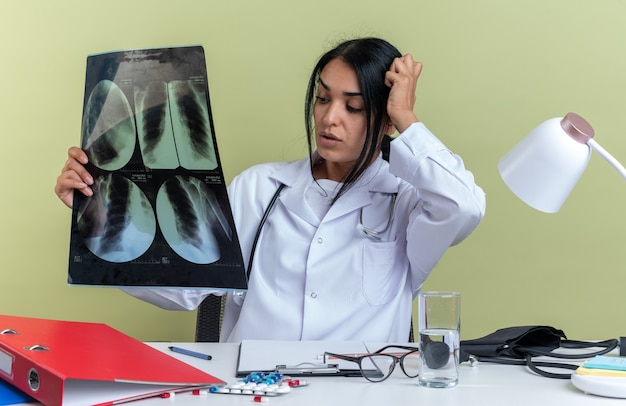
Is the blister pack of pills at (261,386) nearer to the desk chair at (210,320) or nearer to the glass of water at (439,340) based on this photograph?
the glass of water at (439,340)

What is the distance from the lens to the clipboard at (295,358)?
1.24 metres

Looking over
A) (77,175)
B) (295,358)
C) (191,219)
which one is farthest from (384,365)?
(77,175)

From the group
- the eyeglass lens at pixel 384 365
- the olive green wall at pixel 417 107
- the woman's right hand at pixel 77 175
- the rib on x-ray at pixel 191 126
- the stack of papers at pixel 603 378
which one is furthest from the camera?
the olive green wall at pixel 417 107

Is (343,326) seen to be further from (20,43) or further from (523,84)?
(20,43)

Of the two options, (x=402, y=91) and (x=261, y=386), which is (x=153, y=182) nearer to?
(x=261, y=386)

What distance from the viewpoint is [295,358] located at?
1.35 metres

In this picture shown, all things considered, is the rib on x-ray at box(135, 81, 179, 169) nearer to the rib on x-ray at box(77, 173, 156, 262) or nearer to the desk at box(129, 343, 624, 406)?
the rib on x-ray at box(77, 173, 156, 262)

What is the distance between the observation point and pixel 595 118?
2178 millimetres

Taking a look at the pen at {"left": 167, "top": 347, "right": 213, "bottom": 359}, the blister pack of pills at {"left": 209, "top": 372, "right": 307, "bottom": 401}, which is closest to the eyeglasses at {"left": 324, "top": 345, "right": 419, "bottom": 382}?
the blister pack of pills at {"left": 209, "top": 372, "right": 307, "bottom": 401}

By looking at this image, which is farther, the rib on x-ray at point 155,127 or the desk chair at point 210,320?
the desk chair at point 210,320

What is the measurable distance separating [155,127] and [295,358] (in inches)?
17.7

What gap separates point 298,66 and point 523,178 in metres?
1.18

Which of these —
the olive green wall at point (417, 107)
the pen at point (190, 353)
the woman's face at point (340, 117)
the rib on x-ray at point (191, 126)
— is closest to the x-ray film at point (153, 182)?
the rib on x-ray at point (191, 126)

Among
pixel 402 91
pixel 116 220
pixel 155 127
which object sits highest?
pixel 402 91
